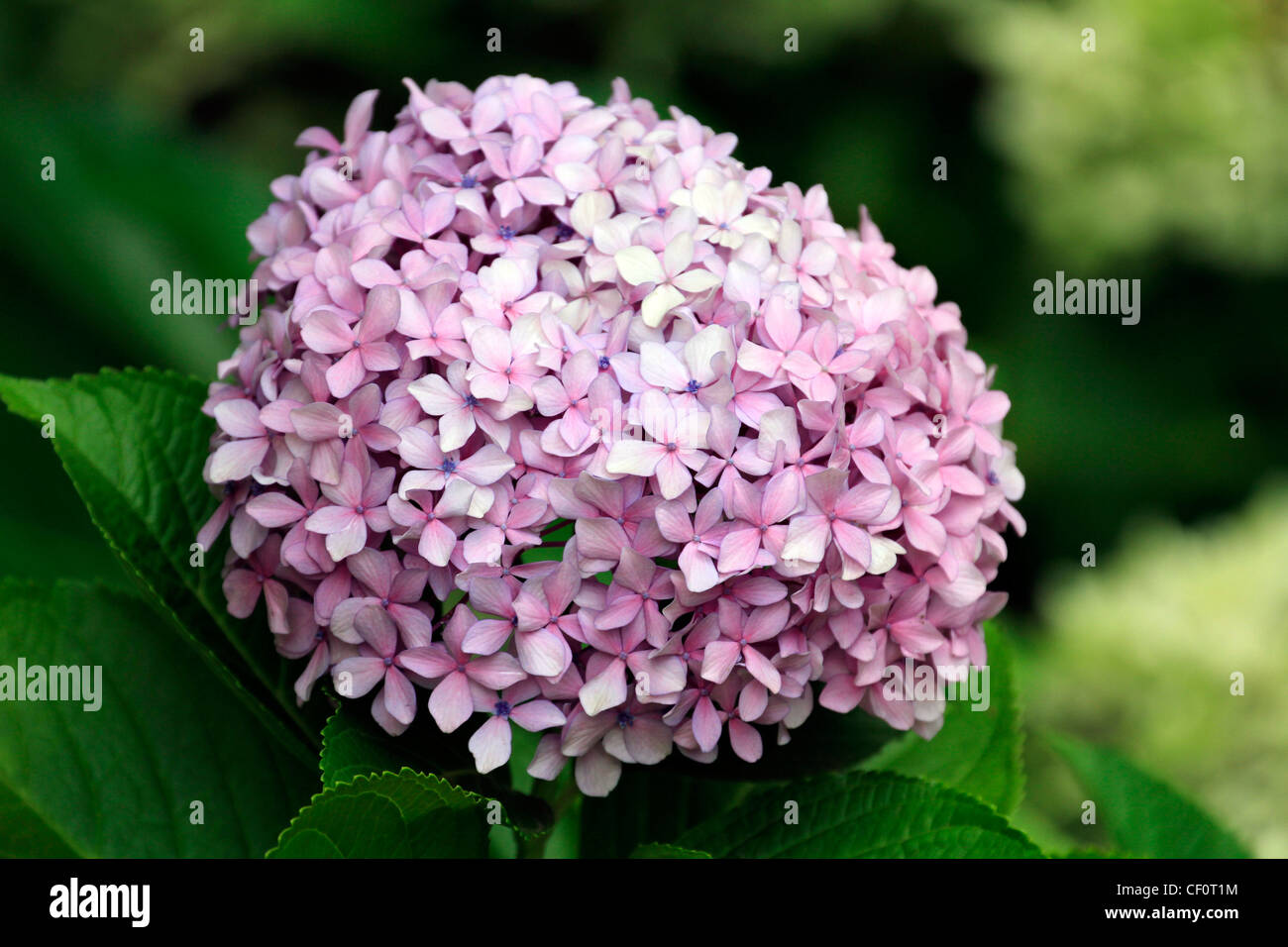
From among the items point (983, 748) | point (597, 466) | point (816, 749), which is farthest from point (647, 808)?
point (597, 466)

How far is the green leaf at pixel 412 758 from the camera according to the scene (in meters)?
0.88

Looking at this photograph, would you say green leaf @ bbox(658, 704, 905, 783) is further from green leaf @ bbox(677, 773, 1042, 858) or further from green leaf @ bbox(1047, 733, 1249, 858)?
green leaf @ bbox(1047, 733, 1249, 858)

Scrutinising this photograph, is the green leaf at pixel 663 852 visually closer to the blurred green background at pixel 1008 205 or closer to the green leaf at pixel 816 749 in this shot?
the green leaf at pixel 816 749

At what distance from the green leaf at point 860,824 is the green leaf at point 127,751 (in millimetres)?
379

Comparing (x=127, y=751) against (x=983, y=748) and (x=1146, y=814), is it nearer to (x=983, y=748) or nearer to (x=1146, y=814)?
(x=983, y=748)

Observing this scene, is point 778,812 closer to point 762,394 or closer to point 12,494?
point 762,394

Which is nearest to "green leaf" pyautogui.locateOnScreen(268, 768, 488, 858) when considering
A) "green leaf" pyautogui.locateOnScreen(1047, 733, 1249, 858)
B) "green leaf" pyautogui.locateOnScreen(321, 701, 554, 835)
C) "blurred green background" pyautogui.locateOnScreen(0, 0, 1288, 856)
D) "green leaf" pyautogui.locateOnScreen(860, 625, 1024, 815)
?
"green leaf" pyautogui.locateOnScreen(321, 701, 554, 835)

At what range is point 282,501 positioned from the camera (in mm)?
900

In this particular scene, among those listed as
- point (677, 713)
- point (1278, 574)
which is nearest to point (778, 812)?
point (677, 713)

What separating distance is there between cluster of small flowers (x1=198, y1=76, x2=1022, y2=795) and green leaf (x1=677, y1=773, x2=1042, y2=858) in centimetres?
8

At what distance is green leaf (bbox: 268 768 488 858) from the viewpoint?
2.78 feet

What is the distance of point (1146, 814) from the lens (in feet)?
4.30

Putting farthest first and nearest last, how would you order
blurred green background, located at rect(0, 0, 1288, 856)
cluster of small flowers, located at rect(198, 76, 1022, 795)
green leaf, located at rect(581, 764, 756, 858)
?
blurred green background, located at rect(0, 0, 1288, 856) → green leaf, located at rect(581, 764, 756, 858) → cluster of small flowers, located at rect(198, 76, 1022, 795)

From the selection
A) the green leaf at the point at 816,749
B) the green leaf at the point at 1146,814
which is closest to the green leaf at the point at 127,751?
the green leaf at the point at 816,749
